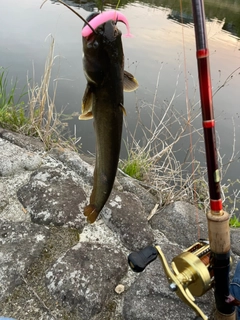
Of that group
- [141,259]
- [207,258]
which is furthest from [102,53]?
[207,258]

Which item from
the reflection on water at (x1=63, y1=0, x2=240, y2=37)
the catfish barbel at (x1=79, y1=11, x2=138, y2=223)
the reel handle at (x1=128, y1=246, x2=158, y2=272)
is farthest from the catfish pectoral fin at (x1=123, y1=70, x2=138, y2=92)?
the reflection on water at (x1=63, y1=0, x2=240, y2=37)

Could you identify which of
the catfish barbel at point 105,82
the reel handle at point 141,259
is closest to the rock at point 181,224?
the reel handle at point 141,259

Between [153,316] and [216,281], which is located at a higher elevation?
[216,281]

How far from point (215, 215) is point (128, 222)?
31.6 inches

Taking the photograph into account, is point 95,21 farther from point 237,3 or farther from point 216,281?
point 237,3

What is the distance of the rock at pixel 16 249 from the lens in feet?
5.76

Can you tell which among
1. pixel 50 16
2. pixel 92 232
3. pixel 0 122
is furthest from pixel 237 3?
pixel 92 232

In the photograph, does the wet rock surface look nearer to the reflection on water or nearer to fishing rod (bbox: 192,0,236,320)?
fishing rod (bbox: 192,0,236,320)

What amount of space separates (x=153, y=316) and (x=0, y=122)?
232cm

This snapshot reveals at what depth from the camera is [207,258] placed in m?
1.48

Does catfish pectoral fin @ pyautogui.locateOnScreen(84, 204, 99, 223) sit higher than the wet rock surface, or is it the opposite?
catfish pectoral fin @ pyautogui.locateOnScreen(84, 204, 99, 223)

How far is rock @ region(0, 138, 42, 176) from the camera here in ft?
7.87

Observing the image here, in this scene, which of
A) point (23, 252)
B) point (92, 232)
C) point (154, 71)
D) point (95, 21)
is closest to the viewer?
point (95, 21)

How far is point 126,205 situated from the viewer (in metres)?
2.29
